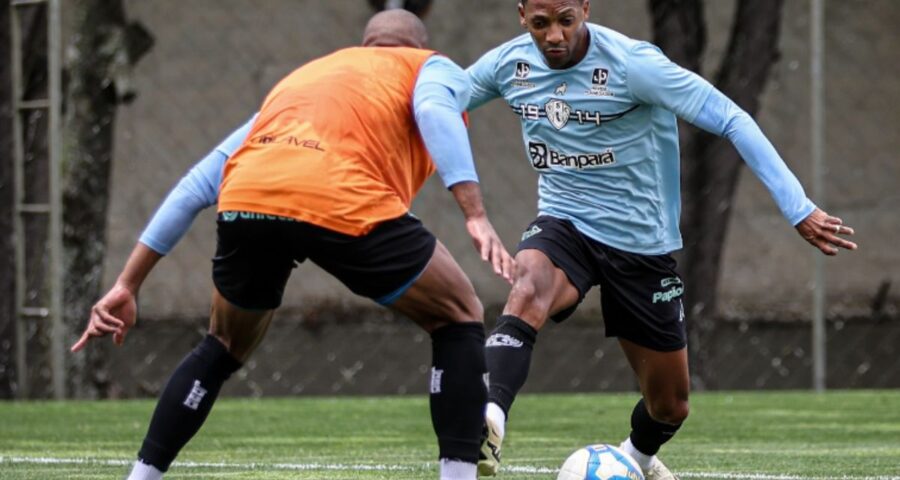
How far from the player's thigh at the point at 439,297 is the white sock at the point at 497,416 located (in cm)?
58

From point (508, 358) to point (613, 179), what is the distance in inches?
36.4

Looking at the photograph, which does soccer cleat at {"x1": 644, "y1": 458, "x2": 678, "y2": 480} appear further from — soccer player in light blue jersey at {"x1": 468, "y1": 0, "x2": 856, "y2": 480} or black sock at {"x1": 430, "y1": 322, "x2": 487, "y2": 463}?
black sock at {"x1": 430, "y1": 322, "x2": 487, "y2": 463}

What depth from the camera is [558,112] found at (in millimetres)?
6738

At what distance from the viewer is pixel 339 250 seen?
511cm

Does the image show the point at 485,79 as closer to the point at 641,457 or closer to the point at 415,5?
the point at 641,457

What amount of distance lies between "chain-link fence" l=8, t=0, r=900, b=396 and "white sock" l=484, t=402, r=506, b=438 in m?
7.38

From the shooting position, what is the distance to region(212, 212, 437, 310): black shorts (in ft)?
16.7

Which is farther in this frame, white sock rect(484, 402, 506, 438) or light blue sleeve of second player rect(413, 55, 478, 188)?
white sock rect(484, 402, 506, 438)

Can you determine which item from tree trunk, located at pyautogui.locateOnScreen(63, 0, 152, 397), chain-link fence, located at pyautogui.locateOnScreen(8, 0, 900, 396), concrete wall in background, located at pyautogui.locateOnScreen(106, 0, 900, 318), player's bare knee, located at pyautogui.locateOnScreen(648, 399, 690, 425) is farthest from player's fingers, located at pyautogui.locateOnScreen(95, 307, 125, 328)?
concrete wall in background, located at pyautogui.locateOnScreen(106, 0, 900, 318)

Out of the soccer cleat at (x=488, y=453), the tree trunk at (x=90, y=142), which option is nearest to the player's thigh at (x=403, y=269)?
the soccer cleat at (x=488, y=453)

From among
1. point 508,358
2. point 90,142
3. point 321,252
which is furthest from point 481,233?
point 90,142

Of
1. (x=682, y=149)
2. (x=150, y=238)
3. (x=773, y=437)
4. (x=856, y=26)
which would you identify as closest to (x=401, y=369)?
(x=682, y=149)

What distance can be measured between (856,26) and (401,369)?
449 centimetres

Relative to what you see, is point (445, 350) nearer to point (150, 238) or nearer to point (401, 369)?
point (150, 238)
